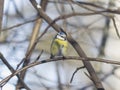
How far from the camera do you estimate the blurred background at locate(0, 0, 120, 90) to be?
1.14m

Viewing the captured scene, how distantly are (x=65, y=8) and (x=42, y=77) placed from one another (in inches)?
10.6

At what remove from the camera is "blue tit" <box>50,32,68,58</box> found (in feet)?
2.16

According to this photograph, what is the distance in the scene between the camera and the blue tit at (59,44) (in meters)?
0.66

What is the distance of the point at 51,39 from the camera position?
1151mm

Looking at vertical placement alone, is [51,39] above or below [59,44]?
above

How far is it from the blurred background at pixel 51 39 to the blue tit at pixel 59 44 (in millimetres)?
429

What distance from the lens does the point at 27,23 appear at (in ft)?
3.73

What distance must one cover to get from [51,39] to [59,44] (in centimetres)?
47

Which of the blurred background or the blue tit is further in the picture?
the blurred background

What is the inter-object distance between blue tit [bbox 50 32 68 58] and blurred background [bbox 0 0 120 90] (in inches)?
16.9

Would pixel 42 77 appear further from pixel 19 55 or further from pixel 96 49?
pixel 96 49

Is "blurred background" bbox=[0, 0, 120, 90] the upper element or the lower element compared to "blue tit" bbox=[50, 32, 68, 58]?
upper

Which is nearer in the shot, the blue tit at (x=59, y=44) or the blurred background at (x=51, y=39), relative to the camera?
the blue tit at (x=59, y=44)

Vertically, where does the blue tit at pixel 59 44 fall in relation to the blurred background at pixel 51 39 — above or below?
below
